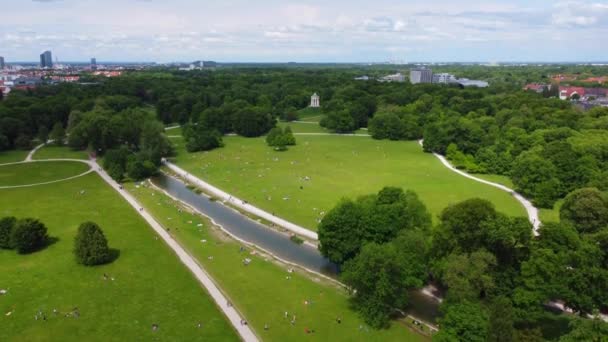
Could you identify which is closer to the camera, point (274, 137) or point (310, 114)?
point (274, 137)

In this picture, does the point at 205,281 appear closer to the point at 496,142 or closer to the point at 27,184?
the point at 27,184

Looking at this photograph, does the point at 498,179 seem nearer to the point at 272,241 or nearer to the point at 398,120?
the point at 398,120

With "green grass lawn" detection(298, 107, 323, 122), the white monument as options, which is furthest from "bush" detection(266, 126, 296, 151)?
the white monument

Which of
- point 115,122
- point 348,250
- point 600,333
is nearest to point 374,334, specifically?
point 348,250

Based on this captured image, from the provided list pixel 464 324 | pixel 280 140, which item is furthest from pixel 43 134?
pixel 464 324

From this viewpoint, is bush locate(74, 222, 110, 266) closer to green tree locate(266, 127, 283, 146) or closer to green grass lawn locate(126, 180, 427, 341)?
green grass lawn locate(126, 180, 427, 341)

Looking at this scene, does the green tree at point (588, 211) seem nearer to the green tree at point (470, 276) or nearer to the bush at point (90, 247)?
the green tree at point (470, 276)
